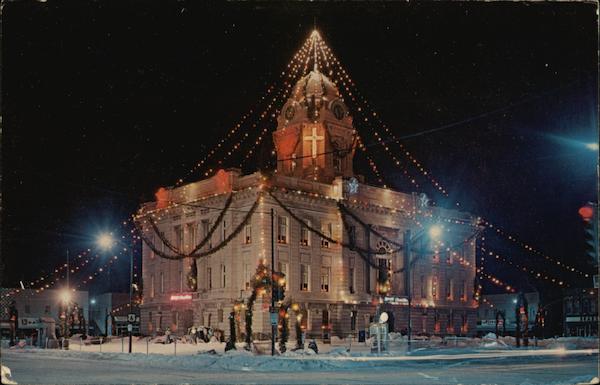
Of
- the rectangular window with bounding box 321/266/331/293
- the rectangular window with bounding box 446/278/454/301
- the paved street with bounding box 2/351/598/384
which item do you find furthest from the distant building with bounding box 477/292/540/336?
the paved street with bounding box 2/351/598/384

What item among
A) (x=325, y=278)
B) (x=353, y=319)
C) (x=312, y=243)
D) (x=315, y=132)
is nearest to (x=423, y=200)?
(x=315, y=132)

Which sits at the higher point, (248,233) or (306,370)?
(248,233)

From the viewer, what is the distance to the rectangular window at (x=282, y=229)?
5925cm

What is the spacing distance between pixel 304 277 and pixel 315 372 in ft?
114

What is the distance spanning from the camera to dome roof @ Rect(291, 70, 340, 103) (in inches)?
2761

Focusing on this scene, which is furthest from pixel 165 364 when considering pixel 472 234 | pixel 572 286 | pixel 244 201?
pixel 572 286

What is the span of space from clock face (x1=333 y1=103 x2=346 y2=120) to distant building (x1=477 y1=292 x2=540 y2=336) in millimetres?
36642

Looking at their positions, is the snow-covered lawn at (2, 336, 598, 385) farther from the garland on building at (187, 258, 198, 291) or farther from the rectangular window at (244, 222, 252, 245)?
the garland on building at (187, 258, 198, 291)

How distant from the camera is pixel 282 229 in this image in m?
59.6

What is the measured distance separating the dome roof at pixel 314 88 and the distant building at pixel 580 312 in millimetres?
38829

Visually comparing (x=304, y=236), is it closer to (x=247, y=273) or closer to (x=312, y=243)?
(x=312, y=243)

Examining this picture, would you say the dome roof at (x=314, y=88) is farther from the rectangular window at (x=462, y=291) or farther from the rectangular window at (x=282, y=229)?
the rectangular window at (x=462, y=291)

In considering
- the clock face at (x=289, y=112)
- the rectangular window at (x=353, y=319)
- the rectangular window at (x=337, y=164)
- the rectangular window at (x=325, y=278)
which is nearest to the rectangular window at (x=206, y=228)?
the rectangular window at (x=325, y=278)

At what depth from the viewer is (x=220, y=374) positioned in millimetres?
24781
